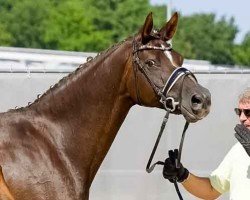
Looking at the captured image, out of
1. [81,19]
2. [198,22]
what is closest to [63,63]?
[81,19]

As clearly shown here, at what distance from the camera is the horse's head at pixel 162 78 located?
4969 millimetres

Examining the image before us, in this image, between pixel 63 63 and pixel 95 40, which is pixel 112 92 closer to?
pixel 63 63

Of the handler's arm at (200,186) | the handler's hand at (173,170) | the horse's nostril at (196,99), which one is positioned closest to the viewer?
the horse's nostril at (196,99)

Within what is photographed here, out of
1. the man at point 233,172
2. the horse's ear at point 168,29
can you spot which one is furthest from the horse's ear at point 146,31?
the man at point 233,172

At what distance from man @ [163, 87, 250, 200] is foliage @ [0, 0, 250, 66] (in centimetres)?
4187

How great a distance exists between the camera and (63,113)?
512 centimetres

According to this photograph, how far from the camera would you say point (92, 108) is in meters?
5.12

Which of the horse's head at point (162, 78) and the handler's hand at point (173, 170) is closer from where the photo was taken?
the horse's head at point (162, 78)

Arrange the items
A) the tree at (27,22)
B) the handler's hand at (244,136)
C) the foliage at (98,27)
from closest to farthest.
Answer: the handler's hand at (244,136)
the foliage at (98,27)
the tree at (27,22)

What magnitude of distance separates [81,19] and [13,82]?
4108cm

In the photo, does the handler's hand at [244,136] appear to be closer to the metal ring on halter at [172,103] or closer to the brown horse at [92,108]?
the brown horse at [92,108]

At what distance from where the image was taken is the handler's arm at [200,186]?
5.29 meters

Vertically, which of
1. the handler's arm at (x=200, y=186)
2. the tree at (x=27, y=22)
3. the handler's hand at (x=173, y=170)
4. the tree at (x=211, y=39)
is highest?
the handler's hand at (x=173, y=170)

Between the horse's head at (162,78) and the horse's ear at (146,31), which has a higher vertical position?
the horse's ear at (146,31)
